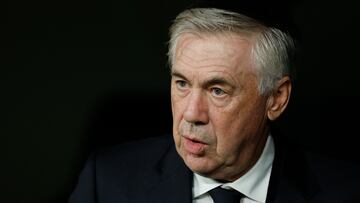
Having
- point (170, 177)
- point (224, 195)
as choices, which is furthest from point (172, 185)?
point (224, 195)

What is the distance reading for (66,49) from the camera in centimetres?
272

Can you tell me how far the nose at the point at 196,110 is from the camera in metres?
2.20

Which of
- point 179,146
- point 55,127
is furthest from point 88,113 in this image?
point 179,146

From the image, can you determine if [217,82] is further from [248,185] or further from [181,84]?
[248,185]

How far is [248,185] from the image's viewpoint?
93.9 inches

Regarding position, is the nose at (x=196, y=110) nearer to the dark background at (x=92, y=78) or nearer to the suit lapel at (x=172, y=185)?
the suit lapel at (x=172, y=185)

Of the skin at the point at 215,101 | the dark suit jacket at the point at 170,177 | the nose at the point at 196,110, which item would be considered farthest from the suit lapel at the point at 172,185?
the nose at the point at 196,110

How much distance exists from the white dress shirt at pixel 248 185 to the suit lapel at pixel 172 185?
3 centimetres

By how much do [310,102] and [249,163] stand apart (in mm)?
558

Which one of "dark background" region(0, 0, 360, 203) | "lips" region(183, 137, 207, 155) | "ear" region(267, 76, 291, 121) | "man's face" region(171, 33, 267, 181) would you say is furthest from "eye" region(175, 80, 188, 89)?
"dark background" region(0, 0, 360, 203)

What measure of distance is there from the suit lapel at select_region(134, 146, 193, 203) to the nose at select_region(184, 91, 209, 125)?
0.87 ft

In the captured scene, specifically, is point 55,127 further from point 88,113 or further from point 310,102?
point 310,102

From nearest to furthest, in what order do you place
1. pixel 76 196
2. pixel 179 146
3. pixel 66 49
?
1. pixel 179 146
2. pixel 76 196
3. pixel 66 49

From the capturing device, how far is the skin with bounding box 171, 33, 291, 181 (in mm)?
2193
